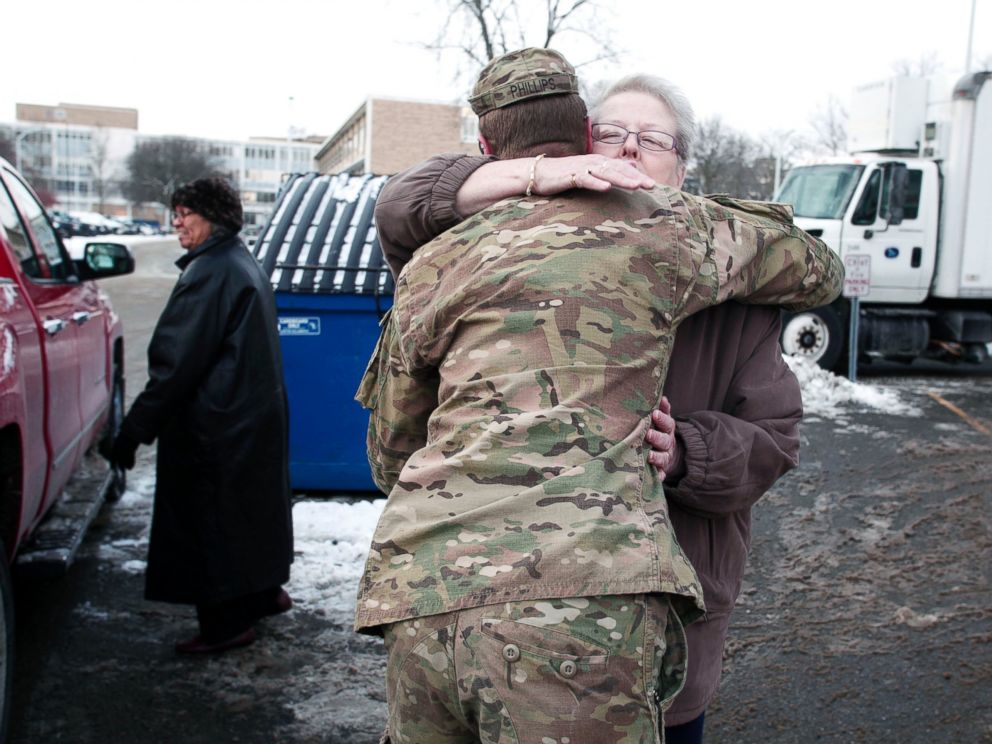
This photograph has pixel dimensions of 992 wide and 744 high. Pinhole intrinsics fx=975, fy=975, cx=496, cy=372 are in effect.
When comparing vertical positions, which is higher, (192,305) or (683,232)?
(683,232)

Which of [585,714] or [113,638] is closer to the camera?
[585,714]

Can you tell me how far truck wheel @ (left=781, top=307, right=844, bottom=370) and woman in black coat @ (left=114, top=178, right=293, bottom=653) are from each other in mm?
9383

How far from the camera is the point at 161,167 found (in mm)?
99938

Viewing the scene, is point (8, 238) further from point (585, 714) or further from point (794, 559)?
point (794, 559)

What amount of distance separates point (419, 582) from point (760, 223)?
2.95 ft

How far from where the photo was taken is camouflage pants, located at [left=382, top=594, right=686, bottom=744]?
4.59 feet

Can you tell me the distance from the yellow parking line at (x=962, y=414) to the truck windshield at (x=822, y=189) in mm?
2600

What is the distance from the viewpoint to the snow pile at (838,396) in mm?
9992

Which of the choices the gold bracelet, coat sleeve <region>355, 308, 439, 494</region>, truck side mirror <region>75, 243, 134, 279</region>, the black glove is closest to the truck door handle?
the black glove

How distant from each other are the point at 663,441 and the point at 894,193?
11.6 metres

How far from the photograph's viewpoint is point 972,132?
1220 cm

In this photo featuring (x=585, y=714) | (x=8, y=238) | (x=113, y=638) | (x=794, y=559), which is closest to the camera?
(x=585, y=714)

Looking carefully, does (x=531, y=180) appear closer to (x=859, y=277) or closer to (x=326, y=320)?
(x=326, y=320)

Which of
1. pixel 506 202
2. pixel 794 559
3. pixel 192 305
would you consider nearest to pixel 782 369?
pixel 506 202
